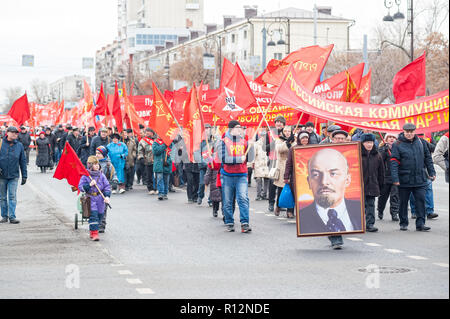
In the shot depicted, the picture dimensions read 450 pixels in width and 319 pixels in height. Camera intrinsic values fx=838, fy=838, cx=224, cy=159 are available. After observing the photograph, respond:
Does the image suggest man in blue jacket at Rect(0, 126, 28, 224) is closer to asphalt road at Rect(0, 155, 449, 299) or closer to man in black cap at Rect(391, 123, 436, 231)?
asphalt road at Rect(0, 155, 449, 299)

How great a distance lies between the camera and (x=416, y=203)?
13344 mm

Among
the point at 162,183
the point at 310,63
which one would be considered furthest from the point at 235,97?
the point at 162,183

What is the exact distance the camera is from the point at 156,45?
127 meters

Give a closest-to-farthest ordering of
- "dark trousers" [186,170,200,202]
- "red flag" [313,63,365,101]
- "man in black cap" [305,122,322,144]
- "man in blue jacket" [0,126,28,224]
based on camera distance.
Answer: "man in blue jacket" [0,126,28,224]
"man in black cap" [305,122,322,144]
"red flag" [313,63,365,101]
"dark trousers" [186,170,200,202]

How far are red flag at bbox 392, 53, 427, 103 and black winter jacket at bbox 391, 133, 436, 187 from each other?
1.04 metres

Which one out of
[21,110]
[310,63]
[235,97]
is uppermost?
[310,63]

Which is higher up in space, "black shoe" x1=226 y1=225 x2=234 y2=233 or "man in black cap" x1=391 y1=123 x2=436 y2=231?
"man in black cap" x1=391 y1=123 x2=436 y2=231

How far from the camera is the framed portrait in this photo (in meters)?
11.3

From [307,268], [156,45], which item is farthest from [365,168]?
[156,45]

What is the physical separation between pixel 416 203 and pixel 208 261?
445cm

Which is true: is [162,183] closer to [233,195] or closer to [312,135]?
[312,135]

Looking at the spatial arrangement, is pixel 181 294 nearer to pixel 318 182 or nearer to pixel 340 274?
pixel 340 274

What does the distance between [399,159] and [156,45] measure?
379ft

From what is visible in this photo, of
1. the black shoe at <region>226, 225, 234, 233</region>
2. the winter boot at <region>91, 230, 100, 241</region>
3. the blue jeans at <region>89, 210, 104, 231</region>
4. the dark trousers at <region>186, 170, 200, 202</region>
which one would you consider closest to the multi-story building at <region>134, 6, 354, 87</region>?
the dark trousers at <region>186, 170, 200, 202</region>
